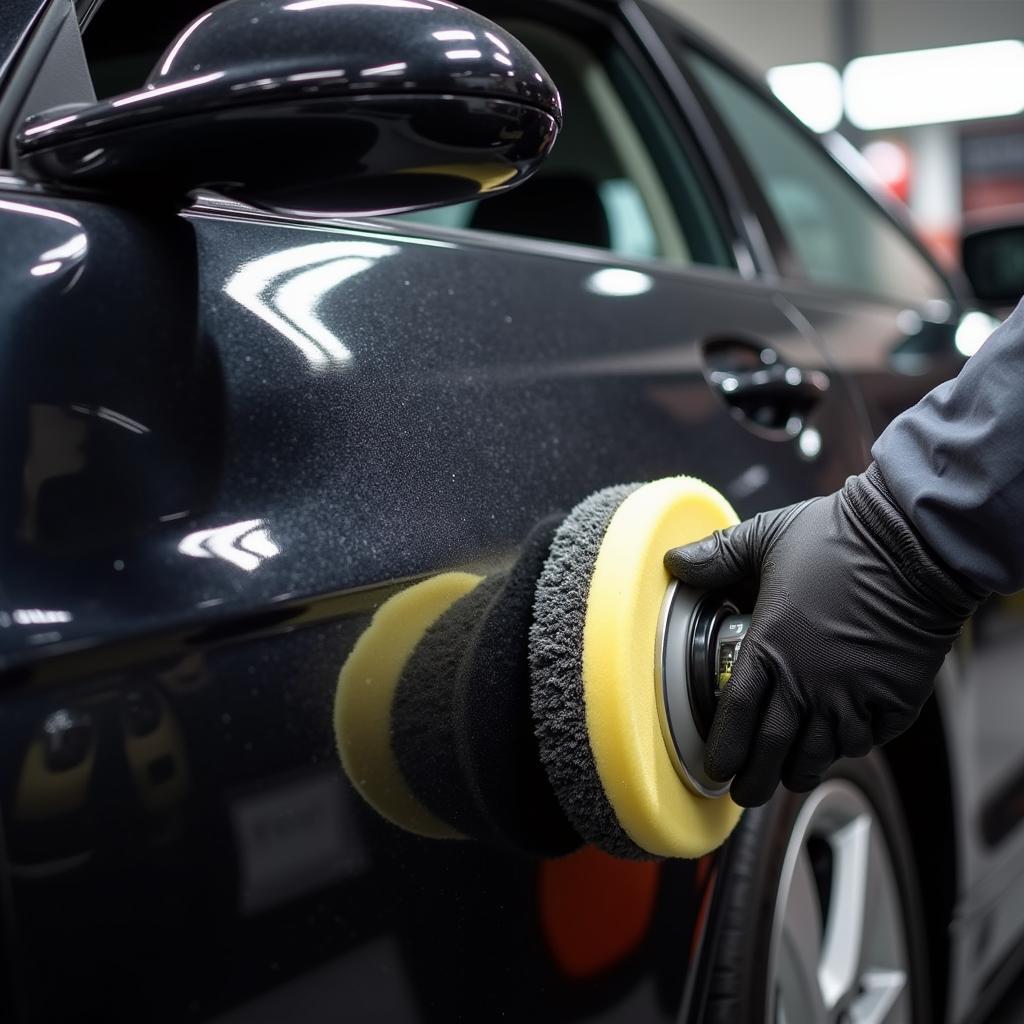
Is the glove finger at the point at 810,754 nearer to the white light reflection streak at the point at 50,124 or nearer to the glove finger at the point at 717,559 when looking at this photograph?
the glove finger at the point at 717,559

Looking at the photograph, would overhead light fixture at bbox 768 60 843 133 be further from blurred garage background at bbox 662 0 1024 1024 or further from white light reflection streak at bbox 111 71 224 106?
white light reflection streak at bbox 111 71 224 106

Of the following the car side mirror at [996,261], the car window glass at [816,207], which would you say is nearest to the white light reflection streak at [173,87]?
the car window glass at [816,207]

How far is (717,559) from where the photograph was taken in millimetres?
954

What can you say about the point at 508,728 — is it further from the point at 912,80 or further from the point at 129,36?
the point at 912,80

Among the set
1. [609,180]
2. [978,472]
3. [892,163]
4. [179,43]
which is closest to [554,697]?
[978,472]

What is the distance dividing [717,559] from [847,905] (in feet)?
1.86

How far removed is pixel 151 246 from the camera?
76cm

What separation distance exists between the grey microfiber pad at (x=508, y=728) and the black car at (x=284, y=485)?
0.07 ft

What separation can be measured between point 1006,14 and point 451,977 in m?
11.0


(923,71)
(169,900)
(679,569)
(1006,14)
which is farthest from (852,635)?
(923,71)

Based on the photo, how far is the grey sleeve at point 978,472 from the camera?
94 cm

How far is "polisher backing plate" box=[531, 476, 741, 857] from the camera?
0.85 metres

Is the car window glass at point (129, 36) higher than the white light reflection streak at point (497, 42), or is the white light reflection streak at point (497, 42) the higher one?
the white light reflection streak at point (497, 42)

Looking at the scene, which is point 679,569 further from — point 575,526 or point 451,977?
point 451,977
